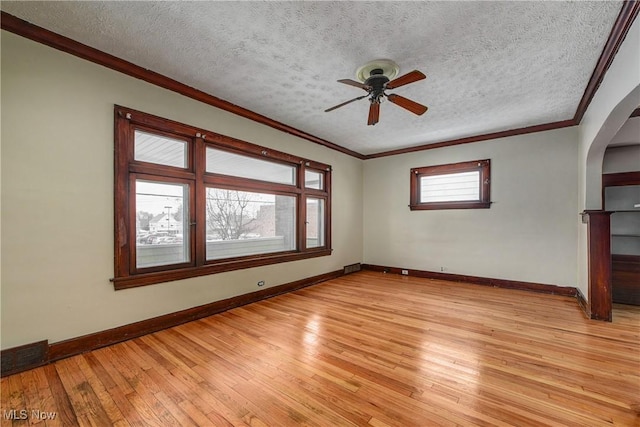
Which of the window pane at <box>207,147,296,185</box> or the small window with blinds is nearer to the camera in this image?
the window pane at <box>207,147,296,185</box>

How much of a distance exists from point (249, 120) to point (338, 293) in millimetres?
3076

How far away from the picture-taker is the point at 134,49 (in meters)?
2.56

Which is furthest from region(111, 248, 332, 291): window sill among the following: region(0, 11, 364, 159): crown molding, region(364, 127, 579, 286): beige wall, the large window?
region(364, 127, 579, 286): beige wall

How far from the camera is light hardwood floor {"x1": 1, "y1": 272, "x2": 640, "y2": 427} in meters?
1.71

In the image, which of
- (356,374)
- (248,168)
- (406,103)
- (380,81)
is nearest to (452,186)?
(406,103)

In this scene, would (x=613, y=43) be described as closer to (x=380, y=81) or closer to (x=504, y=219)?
(x=380, y=81)

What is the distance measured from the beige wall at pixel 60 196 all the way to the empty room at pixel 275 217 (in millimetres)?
15

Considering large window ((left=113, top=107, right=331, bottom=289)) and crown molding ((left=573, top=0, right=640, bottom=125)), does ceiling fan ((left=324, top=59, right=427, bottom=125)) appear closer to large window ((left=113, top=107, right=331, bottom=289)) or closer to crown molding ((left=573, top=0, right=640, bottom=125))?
crown molding ((left=573, top=0, right=640, bottom=125))

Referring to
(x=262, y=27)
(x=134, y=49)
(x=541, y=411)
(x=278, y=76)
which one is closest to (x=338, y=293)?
(x=541, y=411)

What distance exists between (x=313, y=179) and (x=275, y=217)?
4.11 feet

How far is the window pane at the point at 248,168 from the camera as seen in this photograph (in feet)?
12.2

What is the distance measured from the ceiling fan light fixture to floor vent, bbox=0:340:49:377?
12.5 ft

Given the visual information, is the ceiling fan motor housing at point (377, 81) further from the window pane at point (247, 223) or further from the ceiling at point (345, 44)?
the window pane at point (247, 223)

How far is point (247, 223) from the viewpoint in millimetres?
4195
